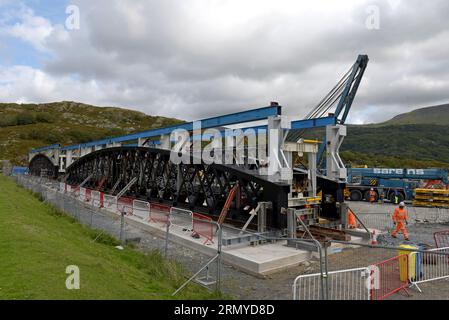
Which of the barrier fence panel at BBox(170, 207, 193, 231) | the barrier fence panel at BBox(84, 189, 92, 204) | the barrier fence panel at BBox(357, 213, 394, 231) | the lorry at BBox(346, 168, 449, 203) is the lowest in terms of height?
the barrier fence panel at BBox(357, 213, 394, 231)

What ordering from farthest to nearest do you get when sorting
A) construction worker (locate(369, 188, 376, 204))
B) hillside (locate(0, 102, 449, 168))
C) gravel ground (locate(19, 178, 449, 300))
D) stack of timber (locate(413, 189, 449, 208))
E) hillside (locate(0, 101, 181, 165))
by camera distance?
hillside (locate(0, 102, 449, 168)) → hillside (locate(0, 101, 181, 165)) → construction worker (locate(369, 188, 376, 204)) → stack of timber (locate(413, 189, 449, 208)) → gravel ground (locate(19, 178, 449, 300))

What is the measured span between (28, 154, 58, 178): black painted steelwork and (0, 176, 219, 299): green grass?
3647cm

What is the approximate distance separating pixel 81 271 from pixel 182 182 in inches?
396

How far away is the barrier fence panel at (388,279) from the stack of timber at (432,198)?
20461mm

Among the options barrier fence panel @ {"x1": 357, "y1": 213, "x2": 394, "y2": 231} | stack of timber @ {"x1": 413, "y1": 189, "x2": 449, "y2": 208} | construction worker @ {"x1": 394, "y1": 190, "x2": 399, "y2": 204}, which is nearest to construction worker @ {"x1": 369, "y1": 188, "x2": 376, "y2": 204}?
construction worker @ {"x1": 394, "y1": 190, "x2": 399, "y2": 204}

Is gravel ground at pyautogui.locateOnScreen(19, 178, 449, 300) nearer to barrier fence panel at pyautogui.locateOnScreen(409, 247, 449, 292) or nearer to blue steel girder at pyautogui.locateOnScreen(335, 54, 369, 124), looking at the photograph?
barrier fence panel at pyautogui.locateOnScreen(409, 247, 449, 292)

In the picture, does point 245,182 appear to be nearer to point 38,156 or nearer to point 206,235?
point 206,235

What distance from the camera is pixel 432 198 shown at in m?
25.3

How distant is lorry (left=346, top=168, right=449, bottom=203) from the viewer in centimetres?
2773

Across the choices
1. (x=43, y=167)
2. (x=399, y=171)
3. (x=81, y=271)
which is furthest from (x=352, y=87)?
(x=43, y=167)

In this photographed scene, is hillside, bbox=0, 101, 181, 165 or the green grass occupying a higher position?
hillside, bbox=0, 101, 181, 165

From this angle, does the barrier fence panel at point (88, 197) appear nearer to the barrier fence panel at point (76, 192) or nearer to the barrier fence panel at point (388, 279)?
the barrier fence panel at point (76, 192)

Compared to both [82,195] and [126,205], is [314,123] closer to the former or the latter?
[126,205]

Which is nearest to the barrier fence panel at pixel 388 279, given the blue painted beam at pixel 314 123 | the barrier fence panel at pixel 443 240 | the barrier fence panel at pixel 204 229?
the barrier fence panel at pixel 443 240
